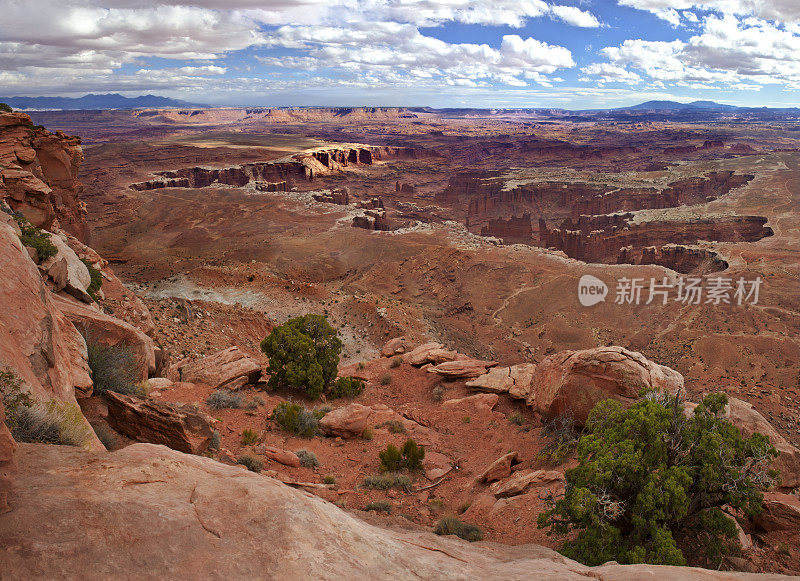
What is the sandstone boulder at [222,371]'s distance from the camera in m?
16.1

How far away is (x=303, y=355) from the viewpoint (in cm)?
1730

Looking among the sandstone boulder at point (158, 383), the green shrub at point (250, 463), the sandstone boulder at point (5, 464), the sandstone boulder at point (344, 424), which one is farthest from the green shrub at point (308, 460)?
the sandstone boulder at point (5, 464)

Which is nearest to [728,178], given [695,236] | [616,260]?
[695,236]

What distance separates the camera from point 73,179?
31297 mm

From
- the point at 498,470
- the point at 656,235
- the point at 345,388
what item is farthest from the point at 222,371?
the point at 656,235

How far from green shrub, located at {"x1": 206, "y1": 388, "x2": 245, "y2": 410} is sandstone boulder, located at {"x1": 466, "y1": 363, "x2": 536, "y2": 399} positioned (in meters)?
8.13

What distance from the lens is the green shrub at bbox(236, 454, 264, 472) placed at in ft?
32.1

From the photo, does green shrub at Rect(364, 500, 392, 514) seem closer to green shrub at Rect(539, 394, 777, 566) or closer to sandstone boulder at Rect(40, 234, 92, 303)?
green shrub at Rect(539, 394, 777, 566)

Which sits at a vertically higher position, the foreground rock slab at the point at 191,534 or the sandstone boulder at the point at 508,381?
the foreground rock slab at the point at 191,534

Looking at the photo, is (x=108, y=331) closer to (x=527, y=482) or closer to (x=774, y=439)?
(x=527, y=482)

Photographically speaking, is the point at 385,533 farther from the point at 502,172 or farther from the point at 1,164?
the point at 502,172

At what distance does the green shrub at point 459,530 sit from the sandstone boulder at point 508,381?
7497mm

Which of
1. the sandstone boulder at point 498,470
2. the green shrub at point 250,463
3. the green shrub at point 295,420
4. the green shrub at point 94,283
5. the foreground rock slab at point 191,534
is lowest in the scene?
the sandstone boulder at point 498,470

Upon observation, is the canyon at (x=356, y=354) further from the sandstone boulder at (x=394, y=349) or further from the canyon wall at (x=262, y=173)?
the canyon wall at (x=262, y=173)
